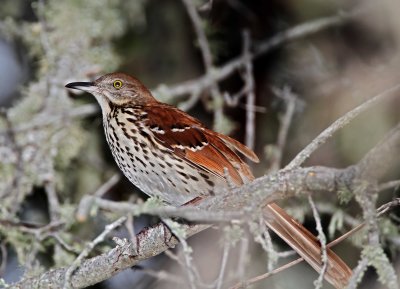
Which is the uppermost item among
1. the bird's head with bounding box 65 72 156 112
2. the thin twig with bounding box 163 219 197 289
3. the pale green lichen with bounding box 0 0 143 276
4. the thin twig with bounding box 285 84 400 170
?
the pale green lichen with bounding box 0 0 143 276

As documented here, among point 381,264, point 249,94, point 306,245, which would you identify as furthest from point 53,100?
point 381,264

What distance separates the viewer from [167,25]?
241 inches

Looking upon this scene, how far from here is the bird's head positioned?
15.9 feet

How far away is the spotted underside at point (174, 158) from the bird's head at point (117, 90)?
366mm

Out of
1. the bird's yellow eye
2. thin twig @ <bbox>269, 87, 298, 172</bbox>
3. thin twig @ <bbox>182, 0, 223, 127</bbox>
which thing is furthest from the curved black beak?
thin twig @ <bbox>269, 87, 298, 172</bbox>

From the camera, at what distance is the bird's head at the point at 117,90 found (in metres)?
4.83

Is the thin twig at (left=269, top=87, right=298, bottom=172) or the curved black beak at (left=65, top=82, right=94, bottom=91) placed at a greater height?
the curved black beak at (left=65, top=82, right=94, bottom=91)

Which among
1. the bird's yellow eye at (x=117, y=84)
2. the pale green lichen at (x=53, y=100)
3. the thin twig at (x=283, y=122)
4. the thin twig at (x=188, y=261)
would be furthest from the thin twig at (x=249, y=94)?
the thin twig at (x=188, y=261)

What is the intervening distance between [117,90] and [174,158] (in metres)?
0.78

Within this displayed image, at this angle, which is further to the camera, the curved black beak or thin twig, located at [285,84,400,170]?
the curved black beak

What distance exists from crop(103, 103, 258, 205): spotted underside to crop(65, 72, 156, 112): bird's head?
366mm

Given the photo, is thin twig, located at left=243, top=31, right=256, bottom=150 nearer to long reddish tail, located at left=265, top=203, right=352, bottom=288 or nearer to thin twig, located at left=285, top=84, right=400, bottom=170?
long reddish tail, located at left=265, top=203, right=352, bottom=288

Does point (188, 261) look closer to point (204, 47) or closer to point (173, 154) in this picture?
point (173, 154)

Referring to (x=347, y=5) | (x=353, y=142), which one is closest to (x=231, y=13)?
(x=347, y=5)
